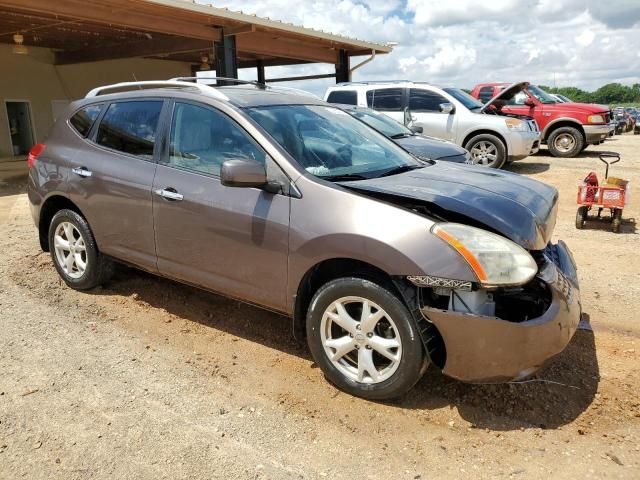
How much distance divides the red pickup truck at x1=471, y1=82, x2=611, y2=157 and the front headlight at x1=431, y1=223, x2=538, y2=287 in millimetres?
12193

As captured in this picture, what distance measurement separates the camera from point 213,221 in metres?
3.67

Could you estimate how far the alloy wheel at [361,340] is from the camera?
3080 mm

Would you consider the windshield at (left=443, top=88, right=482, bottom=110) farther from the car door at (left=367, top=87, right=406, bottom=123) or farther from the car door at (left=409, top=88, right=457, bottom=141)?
the car door at (left=367, top=87, right=406, bottom=123)


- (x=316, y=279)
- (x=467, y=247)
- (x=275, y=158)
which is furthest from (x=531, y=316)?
(x=275, y=158)

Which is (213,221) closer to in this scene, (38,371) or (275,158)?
(275,158)

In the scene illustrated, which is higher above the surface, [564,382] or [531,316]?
[531,316]

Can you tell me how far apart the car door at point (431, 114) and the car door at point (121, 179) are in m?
8.41

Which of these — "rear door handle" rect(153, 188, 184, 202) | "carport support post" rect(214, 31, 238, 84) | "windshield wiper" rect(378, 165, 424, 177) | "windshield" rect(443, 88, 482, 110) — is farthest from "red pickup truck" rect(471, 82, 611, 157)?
"rear door handle" rect(153, 188, 184, 202)

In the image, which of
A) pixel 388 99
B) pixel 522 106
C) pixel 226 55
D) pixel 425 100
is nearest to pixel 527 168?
pixel 522 106

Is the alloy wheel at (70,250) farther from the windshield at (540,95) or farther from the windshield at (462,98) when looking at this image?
A: the windshield at (540,95)

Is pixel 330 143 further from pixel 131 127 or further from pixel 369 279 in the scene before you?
pixel 131 127

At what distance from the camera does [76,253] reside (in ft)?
16.0

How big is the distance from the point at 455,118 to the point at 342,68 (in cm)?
704

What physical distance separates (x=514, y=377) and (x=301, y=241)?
54.0 inches
